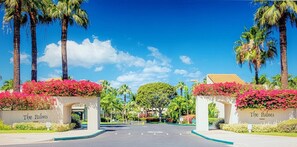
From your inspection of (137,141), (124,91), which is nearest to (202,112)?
(137,141)

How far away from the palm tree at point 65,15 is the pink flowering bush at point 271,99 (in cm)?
1549

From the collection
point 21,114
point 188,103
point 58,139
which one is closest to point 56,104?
point 21,114

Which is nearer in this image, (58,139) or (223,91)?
(58,139)

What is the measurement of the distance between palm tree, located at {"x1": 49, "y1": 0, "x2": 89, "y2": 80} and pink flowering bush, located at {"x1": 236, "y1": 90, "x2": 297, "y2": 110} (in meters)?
15.5

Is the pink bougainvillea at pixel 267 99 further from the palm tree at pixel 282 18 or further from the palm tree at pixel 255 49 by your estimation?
the palm tree at pixel 255 49

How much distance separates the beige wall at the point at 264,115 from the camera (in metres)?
28.0

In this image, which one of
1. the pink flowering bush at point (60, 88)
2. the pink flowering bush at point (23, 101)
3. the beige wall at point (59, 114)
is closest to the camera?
the pink flowering bush at point (23, 101)

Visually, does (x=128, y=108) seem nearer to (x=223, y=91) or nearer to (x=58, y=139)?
(x=223, y=91)

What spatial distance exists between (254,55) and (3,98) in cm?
2310

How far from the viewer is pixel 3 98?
86.0 ft

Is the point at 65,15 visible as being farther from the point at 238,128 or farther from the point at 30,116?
the point at 238,128

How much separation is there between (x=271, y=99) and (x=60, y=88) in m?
15.3

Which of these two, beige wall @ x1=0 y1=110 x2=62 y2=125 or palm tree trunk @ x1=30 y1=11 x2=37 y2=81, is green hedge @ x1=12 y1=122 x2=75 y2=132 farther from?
palm tree trunk @ x1=30 y1=11 x2=37 y2=81

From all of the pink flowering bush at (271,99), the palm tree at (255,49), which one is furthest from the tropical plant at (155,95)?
the pink flowering bush at (271,99)
